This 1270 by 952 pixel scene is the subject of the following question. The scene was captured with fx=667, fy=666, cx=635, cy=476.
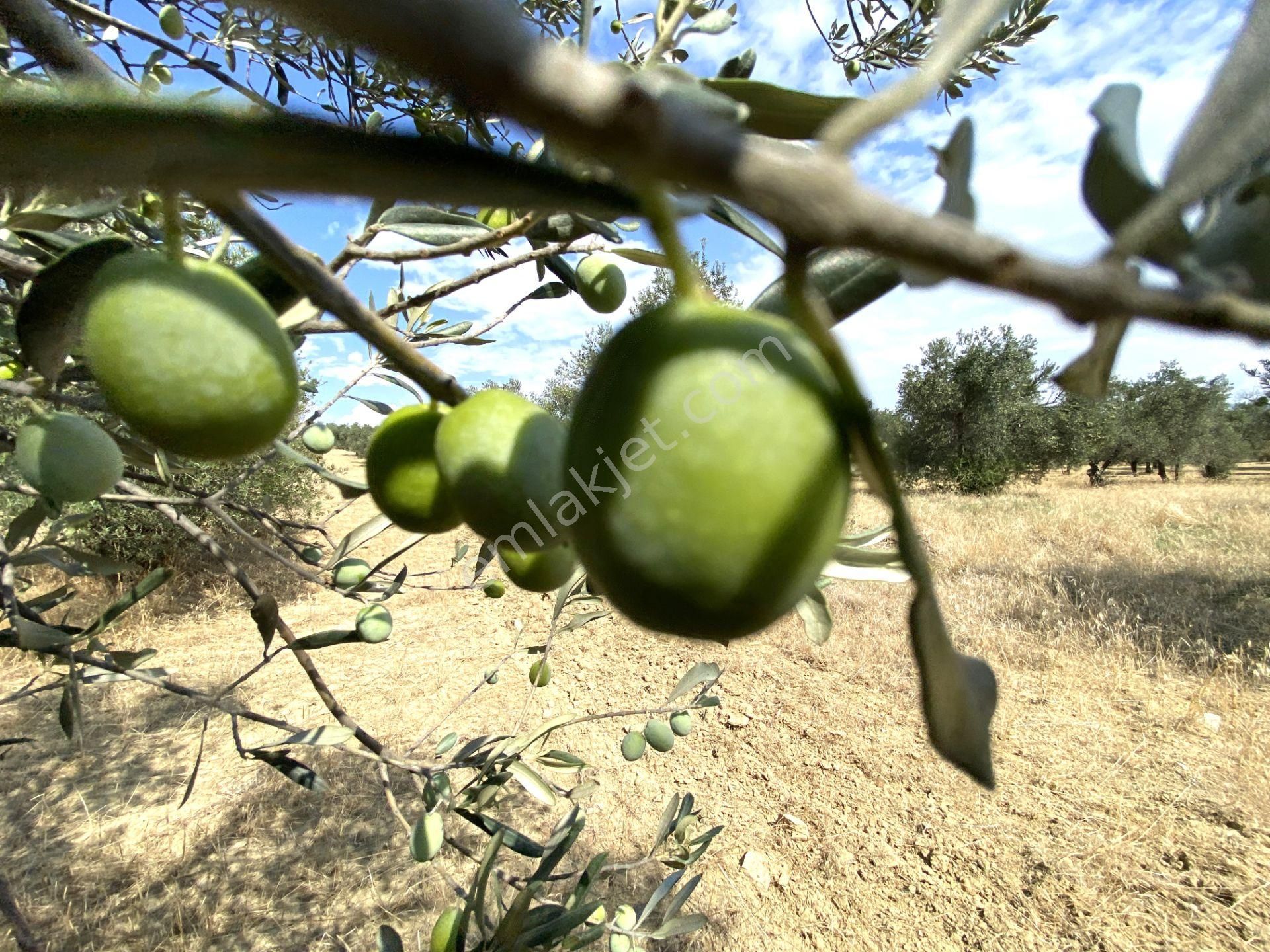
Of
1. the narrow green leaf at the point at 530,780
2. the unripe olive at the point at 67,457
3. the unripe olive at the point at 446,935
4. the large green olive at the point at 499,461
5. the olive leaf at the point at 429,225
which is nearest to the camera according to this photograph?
the large green olive at the point at 499,461


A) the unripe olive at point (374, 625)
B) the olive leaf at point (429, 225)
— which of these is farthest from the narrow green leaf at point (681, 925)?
the olive leaf at point (429, 225)

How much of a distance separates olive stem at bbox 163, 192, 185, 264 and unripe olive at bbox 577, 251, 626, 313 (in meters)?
0.66

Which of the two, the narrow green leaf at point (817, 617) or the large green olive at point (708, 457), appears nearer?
the large green olive at point (708, 457)

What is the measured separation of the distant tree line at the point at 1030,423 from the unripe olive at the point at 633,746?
728 inches

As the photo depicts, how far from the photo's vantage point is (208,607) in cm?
850

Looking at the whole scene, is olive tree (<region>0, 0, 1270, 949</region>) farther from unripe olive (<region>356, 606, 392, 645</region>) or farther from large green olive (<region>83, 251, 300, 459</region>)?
unripe olive (<region>356, 606, 392, 645</region>)

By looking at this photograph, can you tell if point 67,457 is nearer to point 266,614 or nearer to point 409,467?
point 266,614

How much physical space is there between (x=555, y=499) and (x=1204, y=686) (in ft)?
24.0

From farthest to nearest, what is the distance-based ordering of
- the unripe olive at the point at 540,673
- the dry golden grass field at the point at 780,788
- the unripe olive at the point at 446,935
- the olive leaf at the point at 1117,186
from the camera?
1. the dry golden grass field at the point at 780,788
2. the unripe olive at the point at 540,673
3. the unripe olive at the point at 446,935
4. the olive leaf at the point at 1117,186

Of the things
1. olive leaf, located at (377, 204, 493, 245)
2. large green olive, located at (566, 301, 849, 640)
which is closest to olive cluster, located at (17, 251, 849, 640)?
large green olive, located at (566, 301, 849, 640)

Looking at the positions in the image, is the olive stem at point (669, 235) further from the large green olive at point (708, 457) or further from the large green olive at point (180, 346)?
the large green olive at point (180, 346)

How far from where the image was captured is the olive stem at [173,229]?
0.41 meters

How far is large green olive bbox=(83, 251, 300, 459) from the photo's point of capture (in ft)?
1.57

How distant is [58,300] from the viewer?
57 cm
